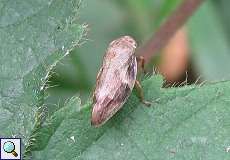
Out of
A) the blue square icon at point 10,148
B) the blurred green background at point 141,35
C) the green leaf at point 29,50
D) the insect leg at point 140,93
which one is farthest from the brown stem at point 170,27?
the blue square icon at point 10,148

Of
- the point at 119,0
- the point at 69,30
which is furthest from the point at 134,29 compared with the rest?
the point at 69,30

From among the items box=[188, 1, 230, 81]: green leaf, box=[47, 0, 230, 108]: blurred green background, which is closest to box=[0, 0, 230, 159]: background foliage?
box=[47, 0, 230, 108]: blurred green background

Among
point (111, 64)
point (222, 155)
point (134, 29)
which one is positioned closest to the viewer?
point (222, 155)

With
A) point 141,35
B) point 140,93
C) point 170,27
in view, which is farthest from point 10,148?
point 141,35

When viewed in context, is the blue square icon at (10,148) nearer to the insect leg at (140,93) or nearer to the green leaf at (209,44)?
the insect leg at (140,93)

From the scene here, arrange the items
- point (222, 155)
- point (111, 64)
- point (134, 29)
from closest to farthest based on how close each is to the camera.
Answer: point (222, 155) < point (111, 64) < point (134, 29)

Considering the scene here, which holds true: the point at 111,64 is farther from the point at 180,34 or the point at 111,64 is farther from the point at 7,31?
the point at 180,34

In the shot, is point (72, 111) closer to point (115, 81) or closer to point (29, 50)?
point (29, 50)
